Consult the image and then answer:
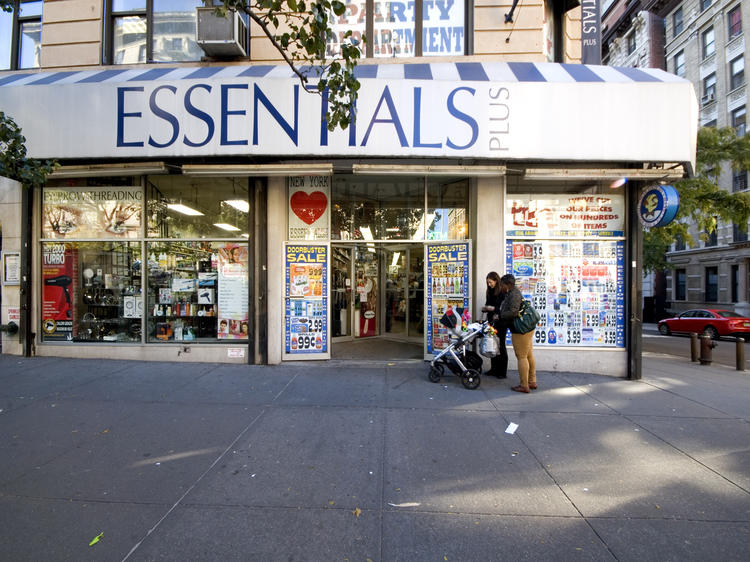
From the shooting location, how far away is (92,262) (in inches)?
304

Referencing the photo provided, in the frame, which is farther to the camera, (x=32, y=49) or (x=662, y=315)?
(x=662, y=315)

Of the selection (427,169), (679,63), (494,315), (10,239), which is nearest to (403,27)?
(427,169)

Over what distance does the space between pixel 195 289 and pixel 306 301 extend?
233 cm

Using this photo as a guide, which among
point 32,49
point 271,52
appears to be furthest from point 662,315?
point 32,49

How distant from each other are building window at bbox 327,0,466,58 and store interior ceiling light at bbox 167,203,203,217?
14.0 feet

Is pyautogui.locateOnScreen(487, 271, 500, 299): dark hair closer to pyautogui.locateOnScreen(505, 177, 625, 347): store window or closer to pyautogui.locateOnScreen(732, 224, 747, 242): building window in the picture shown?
pyautogui.locateOnScreen(505, 177, 625, 347): store window

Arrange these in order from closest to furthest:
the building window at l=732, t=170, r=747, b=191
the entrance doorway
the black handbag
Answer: the black handbag < the entrance doorway < the building window at l=732, t=170, r=747, b=191

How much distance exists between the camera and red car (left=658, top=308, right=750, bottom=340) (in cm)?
1631

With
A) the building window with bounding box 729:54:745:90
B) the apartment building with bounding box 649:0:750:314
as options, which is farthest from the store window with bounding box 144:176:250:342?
the building window with bounding box 729:54:745:90

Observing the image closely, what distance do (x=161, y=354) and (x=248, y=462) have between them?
4.90 m

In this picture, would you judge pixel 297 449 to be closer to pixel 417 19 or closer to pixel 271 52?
pixel 271 52

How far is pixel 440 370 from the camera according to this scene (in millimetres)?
6195

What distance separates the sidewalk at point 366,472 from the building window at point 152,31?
6.76 metres

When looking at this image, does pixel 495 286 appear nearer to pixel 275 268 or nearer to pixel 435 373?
pixel 435 373
